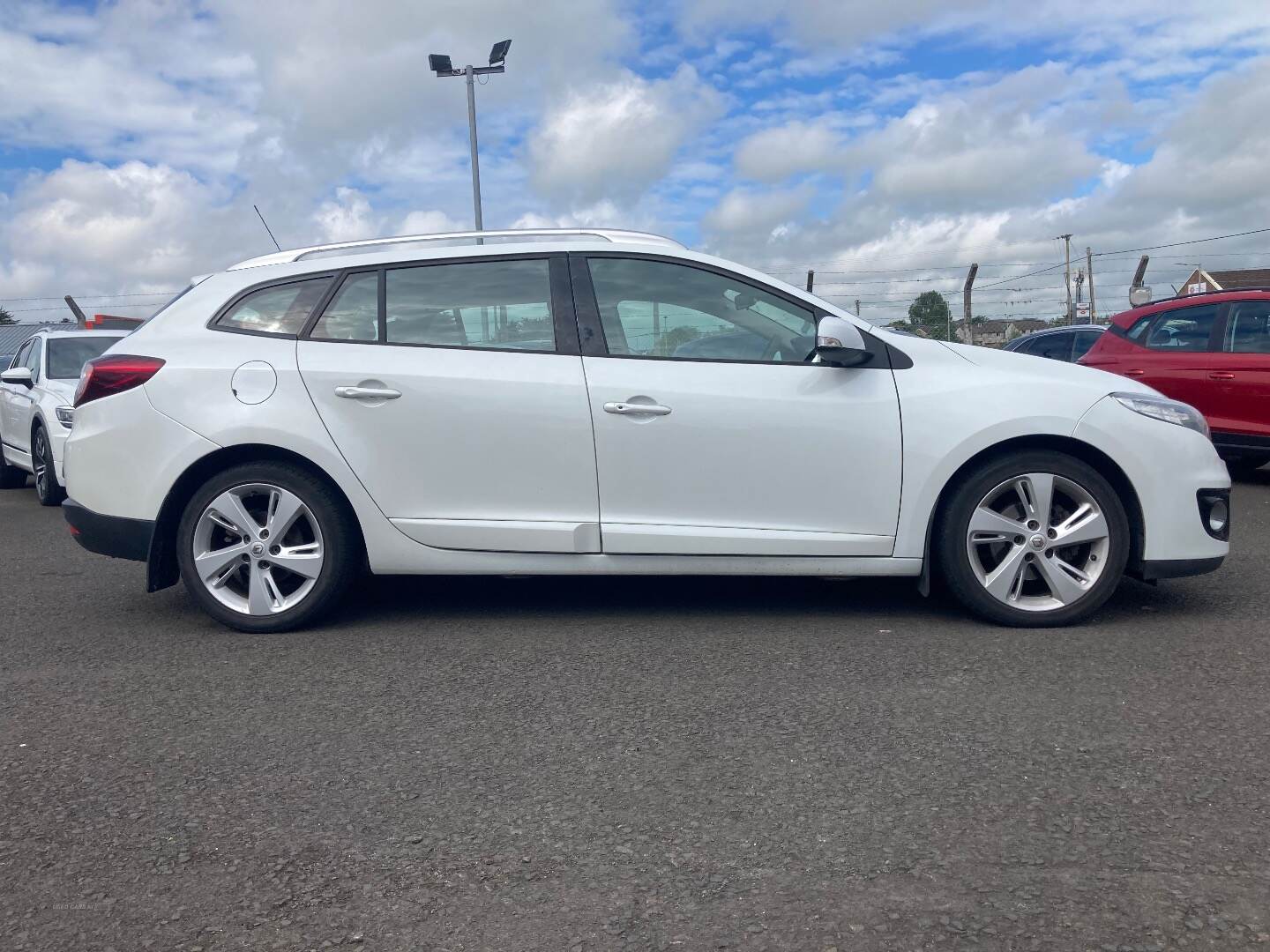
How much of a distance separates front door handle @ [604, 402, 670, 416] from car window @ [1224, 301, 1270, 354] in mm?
6564

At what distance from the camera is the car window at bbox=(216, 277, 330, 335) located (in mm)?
4953

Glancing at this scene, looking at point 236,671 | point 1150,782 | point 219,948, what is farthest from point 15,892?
point 1150,782

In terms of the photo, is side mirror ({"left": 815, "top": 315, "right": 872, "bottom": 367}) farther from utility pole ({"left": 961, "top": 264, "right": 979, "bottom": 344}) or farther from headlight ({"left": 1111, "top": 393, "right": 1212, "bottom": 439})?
utility pole ({"left": 961, "top": 264, "right": 979, "bottom": 344})

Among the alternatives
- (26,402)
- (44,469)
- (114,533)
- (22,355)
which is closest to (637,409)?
(114,533)

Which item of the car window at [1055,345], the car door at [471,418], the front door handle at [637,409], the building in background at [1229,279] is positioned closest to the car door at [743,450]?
the front door handle at [637,409]

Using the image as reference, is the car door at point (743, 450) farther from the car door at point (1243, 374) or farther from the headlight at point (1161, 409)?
the car door at point (1243, 374)

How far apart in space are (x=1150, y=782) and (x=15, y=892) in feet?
8.98

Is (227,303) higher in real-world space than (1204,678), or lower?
higher

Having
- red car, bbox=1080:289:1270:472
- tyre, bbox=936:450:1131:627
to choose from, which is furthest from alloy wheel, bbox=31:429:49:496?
red car, bbox=1080:289:1270:472

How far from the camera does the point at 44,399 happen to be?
396 inches

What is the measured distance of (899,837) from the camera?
2725 millimetres

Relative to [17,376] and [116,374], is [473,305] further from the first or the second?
[17,376]

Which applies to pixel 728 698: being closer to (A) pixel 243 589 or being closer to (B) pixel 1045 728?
(B) pixel 1045 728

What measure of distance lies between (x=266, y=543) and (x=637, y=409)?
165 cm
